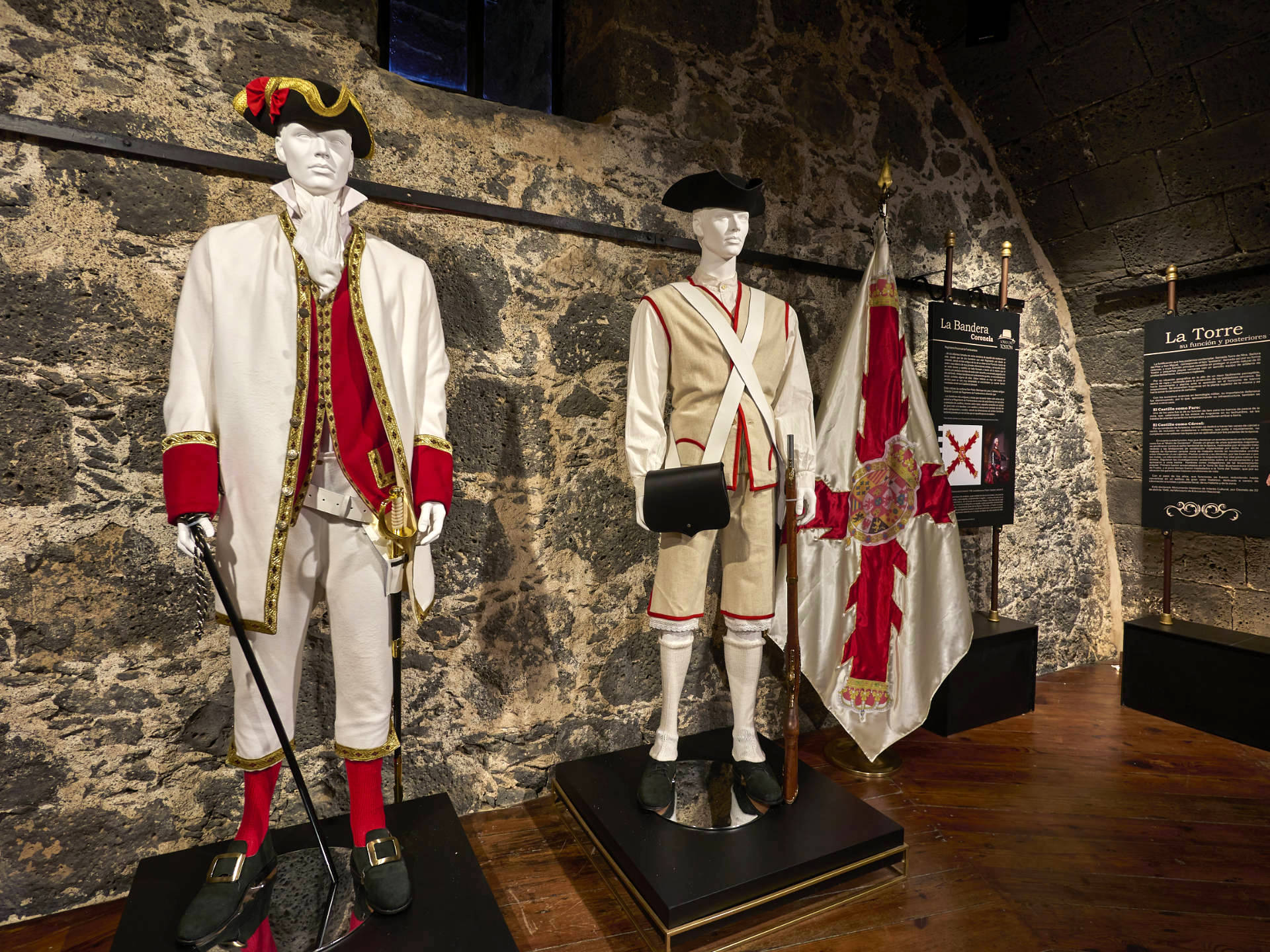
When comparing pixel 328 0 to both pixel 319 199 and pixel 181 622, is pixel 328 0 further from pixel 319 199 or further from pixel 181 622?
pixel 181 622

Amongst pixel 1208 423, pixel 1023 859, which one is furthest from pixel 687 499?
pixel 1208 423

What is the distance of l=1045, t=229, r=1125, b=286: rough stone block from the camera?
10.7ft

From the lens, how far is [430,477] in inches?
59.2

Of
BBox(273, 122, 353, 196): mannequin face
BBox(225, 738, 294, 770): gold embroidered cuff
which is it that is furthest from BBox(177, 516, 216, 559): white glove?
BBox(273, 122, 353, 196): mannequin face

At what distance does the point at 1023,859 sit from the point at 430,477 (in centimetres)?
192

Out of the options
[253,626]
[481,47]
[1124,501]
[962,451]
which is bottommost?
[253,626]

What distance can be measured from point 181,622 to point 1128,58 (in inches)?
153

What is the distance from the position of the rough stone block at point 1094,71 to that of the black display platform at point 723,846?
2.99m

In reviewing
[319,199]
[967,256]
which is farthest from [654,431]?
[967,256]

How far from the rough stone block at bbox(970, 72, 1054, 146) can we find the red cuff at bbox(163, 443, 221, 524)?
3.51 metres

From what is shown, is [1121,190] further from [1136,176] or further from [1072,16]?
[1072,16]

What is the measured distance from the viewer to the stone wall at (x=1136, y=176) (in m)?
2.61

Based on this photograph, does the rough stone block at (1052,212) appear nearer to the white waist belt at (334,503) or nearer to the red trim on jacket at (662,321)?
the red trim on jacket at (662,321)

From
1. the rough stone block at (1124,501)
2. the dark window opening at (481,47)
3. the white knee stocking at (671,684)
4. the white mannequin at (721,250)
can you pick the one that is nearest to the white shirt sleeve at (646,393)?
the white mannequin at (721,250)
